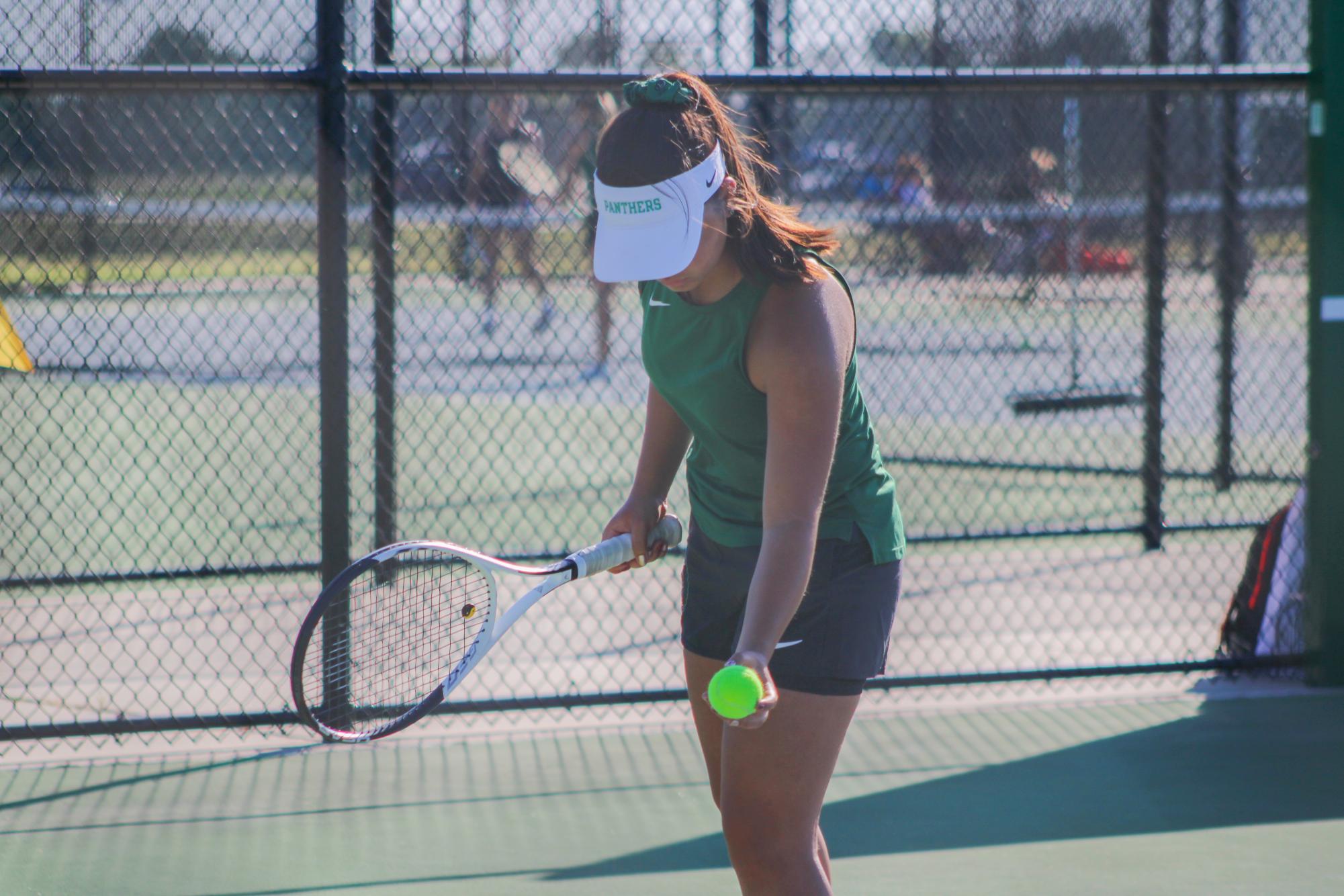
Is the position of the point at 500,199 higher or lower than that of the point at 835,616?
higher

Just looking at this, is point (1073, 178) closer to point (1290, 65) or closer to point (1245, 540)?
point (1245, 540)

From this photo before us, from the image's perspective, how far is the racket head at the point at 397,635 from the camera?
250 centimetres

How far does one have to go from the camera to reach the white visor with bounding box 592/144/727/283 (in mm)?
1994

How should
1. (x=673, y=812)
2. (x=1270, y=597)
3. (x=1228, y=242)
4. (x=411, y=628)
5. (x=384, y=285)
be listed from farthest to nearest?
(x=1228, y=242), (x=1270, y=597), (x=384, y=285), (x=673, y=812), (x=411, y=628)

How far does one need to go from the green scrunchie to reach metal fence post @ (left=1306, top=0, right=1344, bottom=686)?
117 inches

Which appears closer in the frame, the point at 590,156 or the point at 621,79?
the point at 621,79

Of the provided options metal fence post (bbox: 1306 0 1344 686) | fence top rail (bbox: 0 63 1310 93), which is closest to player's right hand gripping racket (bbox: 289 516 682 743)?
fence top rail (bbox: 0 63 1310 93)

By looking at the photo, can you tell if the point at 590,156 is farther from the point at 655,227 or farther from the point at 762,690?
the point at 762,690

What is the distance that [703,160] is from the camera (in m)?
2.04

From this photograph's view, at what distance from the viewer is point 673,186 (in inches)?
78.7

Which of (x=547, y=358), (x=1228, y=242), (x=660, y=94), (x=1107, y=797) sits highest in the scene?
(x=660, y=94)

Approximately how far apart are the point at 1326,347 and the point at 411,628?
3111 mm

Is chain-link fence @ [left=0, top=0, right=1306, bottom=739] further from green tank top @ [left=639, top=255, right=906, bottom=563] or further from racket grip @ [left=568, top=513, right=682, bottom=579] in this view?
green tank top @ [left=639, top=255, right=906, bottom=563]

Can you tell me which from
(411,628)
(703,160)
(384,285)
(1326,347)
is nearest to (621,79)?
(384,285)
